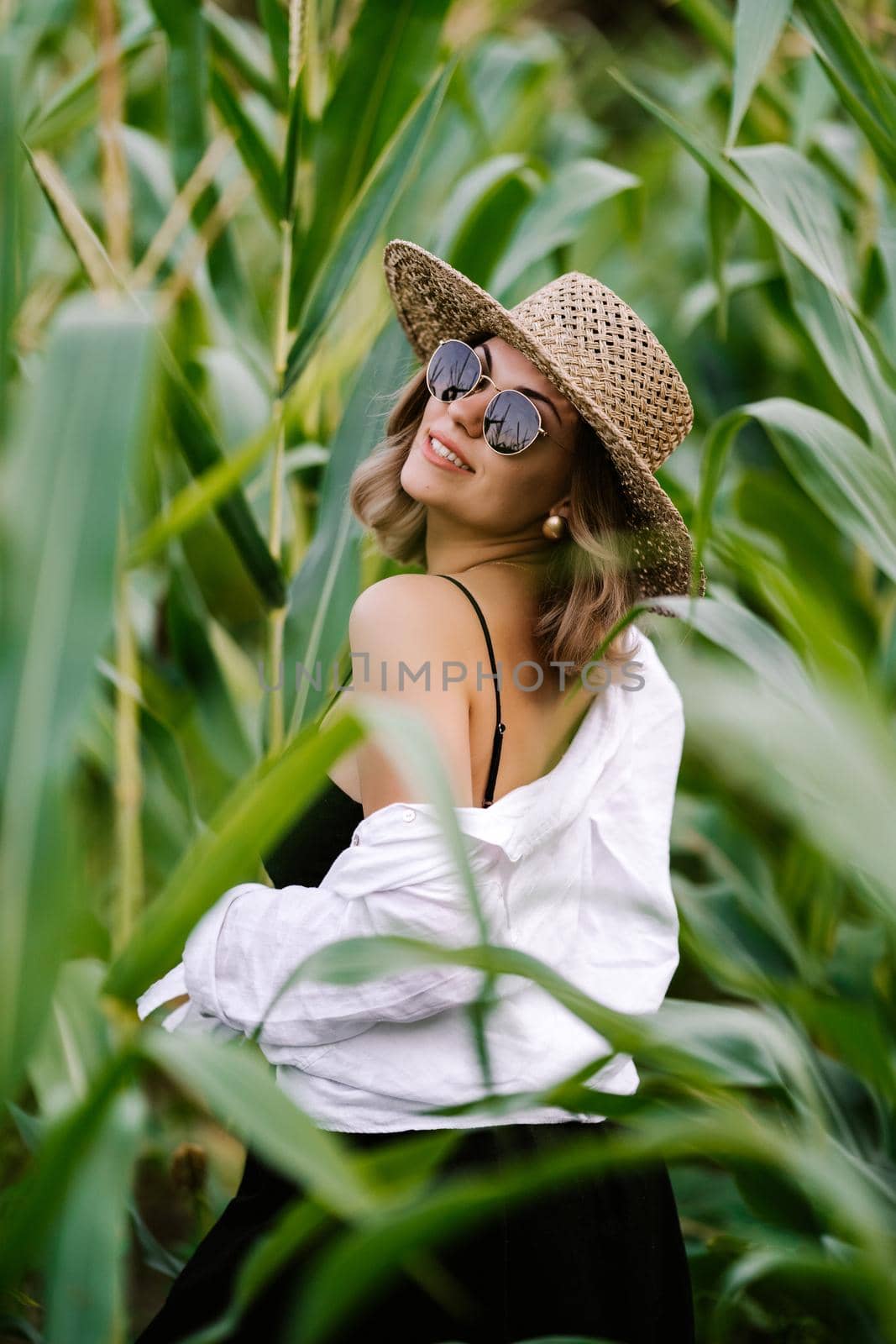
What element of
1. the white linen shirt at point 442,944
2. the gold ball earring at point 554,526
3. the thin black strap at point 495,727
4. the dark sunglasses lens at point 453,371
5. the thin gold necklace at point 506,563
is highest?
the dark sunglasses lens at point 453,371

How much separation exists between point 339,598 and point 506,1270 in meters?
0.41

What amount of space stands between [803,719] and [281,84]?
1.96 ft

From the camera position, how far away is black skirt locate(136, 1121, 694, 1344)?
621mm

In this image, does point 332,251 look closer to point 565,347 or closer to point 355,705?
point 565,347

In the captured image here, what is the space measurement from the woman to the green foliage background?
Result: 5cm

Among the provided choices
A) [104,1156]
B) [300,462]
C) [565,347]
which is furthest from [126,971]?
[300,462]

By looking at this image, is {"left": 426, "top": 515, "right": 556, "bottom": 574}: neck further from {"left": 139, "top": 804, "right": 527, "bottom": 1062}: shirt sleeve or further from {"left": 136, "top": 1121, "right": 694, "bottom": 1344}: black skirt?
{"left": 136, "top": 1121, "right": 694, "bottom": 1344}: black skirt

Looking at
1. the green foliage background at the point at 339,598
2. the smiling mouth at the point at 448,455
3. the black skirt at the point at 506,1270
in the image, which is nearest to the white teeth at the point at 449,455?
the smiling mouth at the point at 448,455

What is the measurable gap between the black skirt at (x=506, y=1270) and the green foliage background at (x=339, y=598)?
0.11 feet

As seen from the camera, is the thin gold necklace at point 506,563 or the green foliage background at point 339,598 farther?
the thin gold necklace at point 506,563

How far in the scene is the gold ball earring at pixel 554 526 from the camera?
63cm

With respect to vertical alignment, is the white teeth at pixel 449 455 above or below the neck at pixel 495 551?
above

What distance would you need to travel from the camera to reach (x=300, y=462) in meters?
0.87

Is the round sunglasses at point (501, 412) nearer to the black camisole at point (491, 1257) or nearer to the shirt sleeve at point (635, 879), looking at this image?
the black camisole at point (491, 1257)
